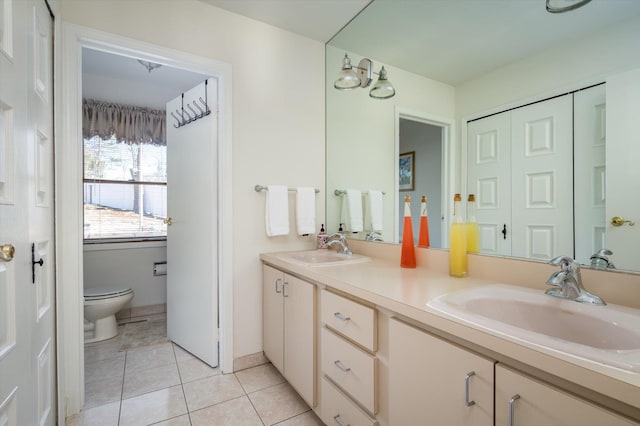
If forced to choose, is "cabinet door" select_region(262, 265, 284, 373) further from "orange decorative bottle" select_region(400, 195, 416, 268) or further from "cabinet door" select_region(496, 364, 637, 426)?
"cabinet door" select_region(496, 364, 637, 426)

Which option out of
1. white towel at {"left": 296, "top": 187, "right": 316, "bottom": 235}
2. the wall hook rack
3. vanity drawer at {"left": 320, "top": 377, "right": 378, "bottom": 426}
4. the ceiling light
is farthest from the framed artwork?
the ceiling light

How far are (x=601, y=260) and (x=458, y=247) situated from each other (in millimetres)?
457

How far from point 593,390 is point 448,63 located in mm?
1474

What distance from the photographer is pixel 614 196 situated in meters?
0.96

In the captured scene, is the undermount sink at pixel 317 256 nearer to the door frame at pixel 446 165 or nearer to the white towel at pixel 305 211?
the white towel at pixel 305 211

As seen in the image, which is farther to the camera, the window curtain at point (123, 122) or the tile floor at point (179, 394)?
the window curtain at point (123, 122)

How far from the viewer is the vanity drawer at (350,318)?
1.09 metres

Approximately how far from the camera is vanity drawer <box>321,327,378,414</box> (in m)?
1.09

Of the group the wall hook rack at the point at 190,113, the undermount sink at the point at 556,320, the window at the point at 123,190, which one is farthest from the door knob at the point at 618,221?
the window at the point at 123,190

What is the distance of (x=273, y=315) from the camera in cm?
192

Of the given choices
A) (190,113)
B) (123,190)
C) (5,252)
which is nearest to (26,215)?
(5,252)

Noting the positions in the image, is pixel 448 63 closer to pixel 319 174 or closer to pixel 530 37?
pixel 530 37

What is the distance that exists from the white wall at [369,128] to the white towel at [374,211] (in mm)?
50

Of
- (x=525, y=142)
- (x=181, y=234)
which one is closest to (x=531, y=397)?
(x=525, y=142)
